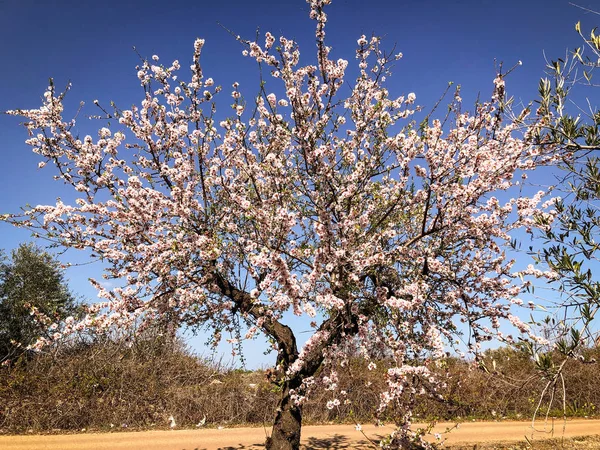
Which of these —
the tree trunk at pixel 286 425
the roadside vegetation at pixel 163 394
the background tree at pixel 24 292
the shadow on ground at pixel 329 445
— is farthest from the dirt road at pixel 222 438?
the background tree at pixel 24 292

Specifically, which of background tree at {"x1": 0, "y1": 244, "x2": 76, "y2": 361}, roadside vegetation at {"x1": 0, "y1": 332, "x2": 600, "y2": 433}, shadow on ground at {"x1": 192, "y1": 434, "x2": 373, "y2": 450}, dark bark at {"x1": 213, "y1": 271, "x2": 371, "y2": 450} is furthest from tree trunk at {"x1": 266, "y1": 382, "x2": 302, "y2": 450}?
background tree at {"x1": 0, "y1": 244, "x2": 76, "y2": 361}

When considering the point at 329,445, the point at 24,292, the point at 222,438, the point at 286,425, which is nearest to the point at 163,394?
the point at 222,438

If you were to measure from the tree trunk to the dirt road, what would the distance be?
2.83m

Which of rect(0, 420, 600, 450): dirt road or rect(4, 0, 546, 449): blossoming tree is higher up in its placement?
rect(4, 0, 546, 449): blossoming tree

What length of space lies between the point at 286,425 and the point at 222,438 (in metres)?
4.55

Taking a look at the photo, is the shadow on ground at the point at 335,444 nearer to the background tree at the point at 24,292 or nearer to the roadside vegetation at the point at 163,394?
the roadside vegetation at the point at 163,394

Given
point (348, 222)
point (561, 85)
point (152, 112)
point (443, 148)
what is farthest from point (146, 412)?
point (561, 85)

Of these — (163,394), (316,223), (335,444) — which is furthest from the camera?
(163,394)

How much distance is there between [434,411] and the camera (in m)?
17.7

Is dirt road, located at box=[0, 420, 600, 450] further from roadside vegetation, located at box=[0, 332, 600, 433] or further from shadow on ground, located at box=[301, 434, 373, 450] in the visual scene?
roadside vegetation, located at box=[0, 332, 600, 433]

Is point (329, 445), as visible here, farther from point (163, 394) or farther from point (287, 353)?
point (163, 394)

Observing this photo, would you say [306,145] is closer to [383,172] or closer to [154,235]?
[383,172]

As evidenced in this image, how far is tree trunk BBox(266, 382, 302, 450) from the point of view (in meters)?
8.54

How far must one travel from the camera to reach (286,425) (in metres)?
8.56
